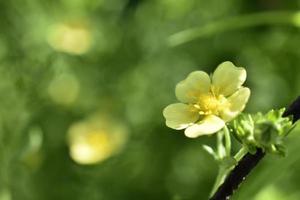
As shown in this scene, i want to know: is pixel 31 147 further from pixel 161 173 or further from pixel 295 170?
pixel 295 170

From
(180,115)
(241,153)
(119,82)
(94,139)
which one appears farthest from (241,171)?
(94,139)

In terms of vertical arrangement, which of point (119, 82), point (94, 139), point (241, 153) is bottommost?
point (94, 139)

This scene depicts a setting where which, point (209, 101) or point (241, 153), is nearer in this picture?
point (241, 153)

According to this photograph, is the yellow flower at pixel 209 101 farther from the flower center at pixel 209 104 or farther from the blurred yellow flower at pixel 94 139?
the blurred yellow flower at pixel 94 139

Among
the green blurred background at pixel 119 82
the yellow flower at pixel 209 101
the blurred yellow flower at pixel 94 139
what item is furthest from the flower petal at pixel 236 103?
the blurred yellow flower at pixel 94 139

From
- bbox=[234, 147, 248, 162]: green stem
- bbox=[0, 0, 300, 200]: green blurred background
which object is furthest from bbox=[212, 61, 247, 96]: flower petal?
bbox=[0, 0, 300, 200]: green blurred background

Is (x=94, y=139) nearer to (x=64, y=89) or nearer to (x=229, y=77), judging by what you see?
(x=64, y=89)

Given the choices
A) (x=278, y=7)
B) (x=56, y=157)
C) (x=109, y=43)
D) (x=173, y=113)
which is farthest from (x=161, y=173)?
(x=173, y=113)

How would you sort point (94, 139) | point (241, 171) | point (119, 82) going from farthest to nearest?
point (94, 139)
point (119, 82)
point (241, 171)
